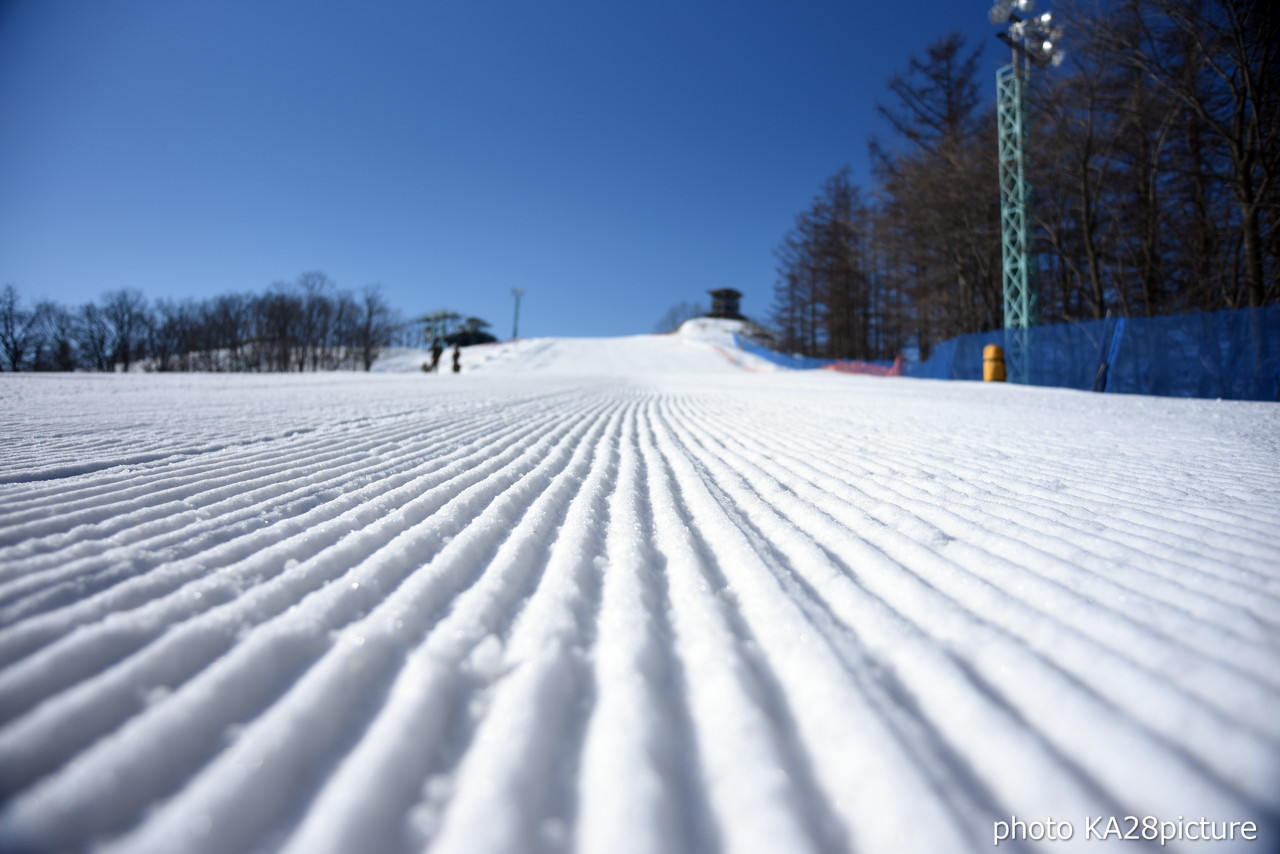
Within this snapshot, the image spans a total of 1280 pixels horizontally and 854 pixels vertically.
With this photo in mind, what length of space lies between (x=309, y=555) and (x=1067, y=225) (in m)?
20.5

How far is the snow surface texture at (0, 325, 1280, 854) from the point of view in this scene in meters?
0.74

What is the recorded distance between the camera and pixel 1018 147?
1326 cm

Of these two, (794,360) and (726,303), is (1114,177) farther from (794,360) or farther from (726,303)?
(726,303)

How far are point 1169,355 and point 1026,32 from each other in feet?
31.4

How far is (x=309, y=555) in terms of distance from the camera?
1.59 meters

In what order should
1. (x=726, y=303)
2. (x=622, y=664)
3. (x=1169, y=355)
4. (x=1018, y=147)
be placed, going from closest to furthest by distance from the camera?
(x=622, y=664)
(x=1169, y=355)
(x=1018, y=147)
(x=726, y=303)

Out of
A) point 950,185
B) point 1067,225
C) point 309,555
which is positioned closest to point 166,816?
point 309,555

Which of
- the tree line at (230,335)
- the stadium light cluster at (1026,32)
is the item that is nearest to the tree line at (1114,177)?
the stadium light cluster at (1026,32)

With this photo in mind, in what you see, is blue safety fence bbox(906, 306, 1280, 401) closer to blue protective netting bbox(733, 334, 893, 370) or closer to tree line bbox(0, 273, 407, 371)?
blue protective netting bbox(733, 334, 893, 370)

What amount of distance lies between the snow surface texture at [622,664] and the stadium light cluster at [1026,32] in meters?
15.8

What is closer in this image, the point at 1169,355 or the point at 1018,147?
the point at 1169,355

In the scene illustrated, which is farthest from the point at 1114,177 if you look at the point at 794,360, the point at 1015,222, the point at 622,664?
the point at 622,664

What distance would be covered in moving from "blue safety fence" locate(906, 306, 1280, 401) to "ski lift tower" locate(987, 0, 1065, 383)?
1.98ft

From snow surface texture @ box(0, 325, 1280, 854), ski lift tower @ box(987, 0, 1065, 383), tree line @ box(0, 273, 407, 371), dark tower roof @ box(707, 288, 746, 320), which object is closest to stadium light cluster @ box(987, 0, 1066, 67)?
ski lift tower @ box(987, 0, 1065, 383)
